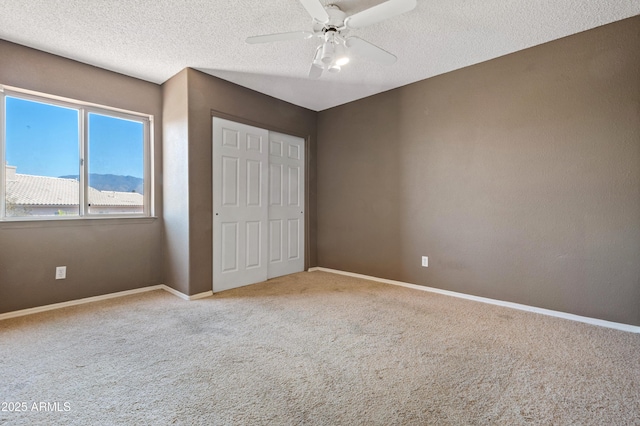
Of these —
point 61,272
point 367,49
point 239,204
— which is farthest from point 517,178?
point 61,272

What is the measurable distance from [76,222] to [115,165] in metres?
0.74

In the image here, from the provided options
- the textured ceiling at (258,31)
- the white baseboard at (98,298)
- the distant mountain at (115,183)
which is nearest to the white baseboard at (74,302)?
the white baseboard at (98,298)

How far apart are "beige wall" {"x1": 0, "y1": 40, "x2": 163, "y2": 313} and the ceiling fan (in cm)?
212

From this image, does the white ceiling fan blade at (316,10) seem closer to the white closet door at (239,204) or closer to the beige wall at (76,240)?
the white closet door at (239,204)

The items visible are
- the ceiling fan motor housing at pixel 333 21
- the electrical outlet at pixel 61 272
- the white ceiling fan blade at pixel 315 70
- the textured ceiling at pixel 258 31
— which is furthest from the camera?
the electrical outlet at pixel 61 272

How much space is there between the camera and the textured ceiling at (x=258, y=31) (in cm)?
220

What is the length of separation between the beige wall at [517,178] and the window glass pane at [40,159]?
10.7 feet

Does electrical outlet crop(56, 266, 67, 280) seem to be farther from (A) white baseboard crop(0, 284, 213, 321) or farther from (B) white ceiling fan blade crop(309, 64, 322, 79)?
(B) white ceiling fan blade crop(309, 64, 322, 79)

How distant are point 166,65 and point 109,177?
4.53 feet

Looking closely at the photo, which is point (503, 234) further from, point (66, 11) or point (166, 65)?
point (66, 11)

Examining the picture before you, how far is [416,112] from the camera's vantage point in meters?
3.59

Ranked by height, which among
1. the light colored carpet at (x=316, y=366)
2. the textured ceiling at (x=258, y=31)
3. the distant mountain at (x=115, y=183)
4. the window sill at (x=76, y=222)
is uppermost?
the textured ceiling at (x=258, y=31)

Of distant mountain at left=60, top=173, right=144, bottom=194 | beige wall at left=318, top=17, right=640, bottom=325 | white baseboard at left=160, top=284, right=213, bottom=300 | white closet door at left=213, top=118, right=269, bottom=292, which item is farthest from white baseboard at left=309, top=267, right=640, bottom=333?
distant mountain at left=60, top=173, right=144, bottom=194

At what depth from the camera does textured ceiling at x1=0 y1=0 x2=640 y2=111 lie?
2.20 meters
